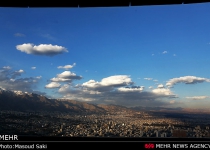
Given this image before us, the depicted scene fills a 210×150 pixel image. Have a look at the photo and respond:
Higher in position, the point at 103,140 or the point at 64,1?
the point at 64,1

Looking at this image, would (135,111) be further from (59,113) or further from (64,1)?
(64,1)

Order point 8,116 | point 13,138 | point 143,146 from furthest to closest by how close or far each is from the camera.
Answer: point 8,116, point 13,138, point 143,146

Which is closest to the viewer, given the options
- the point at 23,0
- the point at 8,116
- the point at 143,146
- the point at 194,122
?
the point at 143,146

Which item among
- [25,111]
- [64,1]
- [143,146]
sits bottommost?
[143,146]

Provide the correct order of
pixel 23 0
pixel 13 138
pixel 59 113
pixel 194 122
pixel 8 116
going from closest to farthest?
1. pixel 13 138
2. pixel 23 0
3. pixel 194 122
4. pixel 8 116
5. pixel 59 113

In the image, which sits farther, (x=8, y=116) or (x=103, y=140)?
(x=8, y=116)

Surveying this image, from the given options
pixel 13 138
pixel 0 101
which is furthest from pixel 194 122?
pixel 0 101

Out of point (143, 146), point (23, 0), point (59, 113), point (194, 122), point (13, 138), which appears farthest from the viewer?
point (59, 113)

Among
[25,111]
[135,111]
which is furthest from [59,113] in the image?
[135,111]

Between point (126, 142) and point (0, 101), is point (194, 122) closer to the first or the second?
point (126, 142)
